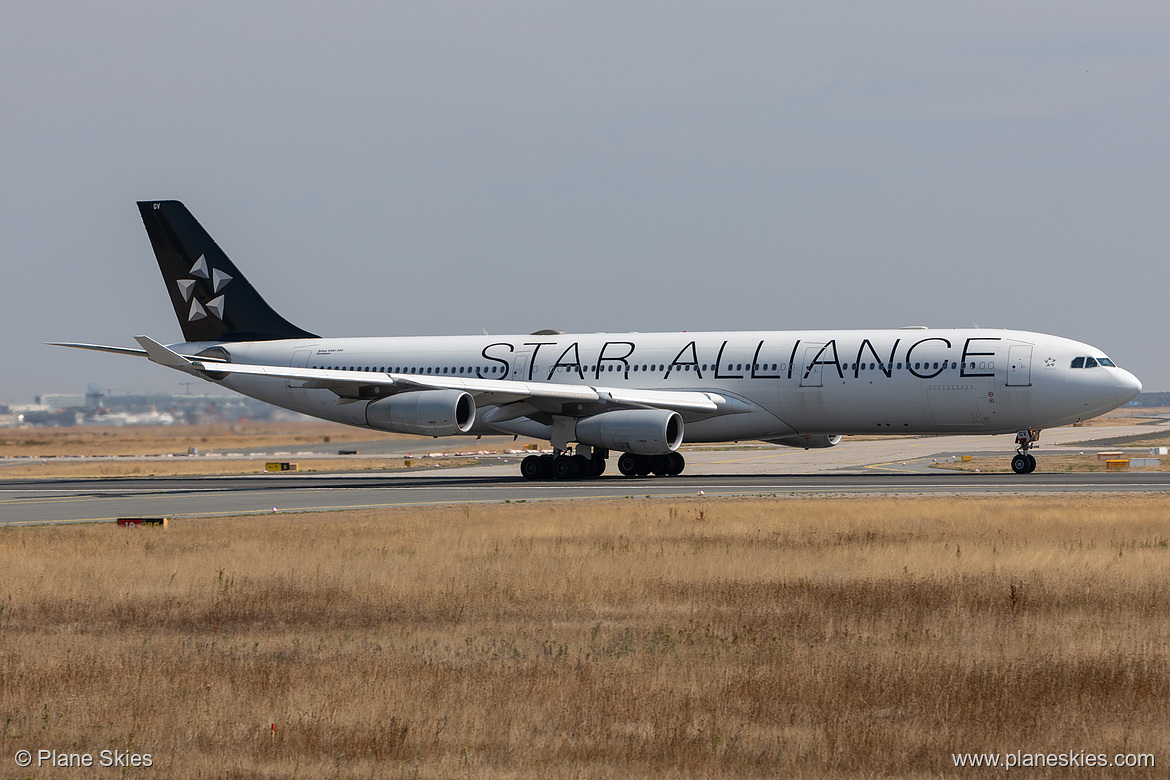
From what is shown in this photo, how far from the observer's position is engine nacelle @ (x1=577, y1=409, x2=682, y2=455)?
123 ft

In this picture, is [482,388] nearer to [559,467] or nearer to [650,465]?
[559,467]

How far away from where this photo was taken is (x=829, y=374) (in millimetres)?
38812

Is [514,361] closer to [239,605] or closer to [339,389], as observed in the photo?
[339,389]

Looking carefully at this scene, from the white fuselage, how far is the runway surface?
5.79 ft

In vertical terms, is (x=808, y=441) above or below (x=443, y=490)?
above

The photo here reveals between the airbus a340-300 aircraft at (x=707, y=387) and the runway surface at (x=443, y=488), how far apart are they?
4.97 feet

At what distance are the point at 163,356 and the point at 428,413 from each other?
7.73 m

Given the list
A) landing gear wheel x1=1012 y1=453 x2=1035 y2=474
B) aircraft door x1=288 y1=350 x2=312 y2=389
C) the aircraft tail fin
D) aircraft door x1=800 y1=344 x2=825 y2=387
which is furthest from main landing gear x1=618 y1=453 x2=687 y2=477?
the aircraft tail fin

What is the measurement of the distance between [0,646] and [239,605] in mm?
2918

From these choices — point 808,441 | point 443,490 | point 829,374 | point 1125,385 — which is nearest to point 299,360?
point 443,490

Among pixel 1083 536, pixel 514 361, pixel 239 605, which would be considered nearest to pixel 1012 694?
pixel 239 605

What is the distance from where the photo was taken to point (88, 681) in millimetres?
10781

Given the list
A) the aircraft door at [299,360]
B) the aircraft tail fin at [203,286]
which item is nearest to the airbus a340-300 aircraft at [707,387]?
the aircraft door at [299,360]

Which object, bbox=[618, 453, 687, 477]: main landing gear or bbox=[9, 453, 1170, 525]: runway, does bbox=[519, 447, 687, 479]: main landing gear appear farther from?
bbox=[9, 453, 1170, 525]: runway
